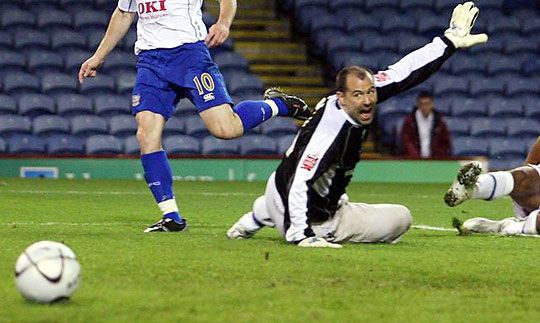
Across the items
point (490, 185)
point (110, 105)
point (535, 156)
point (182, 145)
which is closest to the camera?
point (490, 185)

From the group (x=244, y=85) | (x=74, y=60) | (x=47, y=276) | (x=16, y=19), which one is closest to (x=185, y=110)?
(x=244, y=85)

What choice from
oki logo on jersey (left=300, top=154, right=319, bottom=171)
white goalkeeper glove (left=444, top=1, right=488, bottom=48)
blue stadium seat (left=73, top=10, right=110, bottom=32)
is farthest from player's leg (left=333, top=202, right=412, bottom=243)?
blue stadium seat (left=73, top=10, right=110, bottom=32)

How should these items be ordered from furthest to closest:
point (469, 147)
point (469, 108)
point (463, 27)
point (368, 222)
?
point (469, 108) → point (469, 147) → point (368, 222) → point (463, 27)

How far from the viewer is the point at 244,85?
1816 centimetres

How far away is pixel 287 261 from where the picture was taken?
639 cm

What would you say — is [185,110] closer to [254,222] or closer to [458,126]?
[458,126]

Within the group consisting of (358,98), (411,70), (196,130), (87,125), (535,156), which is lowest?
(196,130)

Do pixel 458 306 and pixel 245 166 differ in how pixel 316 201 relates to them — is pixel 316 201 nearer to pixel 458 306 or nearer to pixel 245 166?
pixel 458 306

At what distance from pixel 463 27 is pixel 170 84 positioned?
2.12m

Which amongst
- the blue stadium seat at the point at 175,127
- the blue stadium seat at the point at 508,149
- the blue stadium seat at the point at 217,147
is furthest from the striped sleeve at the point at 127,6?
the blue stadium seat at the point at 508,149

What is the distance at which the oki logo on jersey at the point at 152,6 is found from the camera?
8.44 meters

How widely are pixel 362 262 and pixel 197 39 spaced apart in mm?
2688

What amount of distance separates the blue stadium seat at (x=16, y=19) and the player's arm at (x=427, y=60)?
12.2 metres

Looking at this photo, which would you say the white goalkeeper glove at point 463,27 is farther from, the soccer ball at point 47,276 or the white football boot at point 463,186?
the soccer ball at point 47,276
